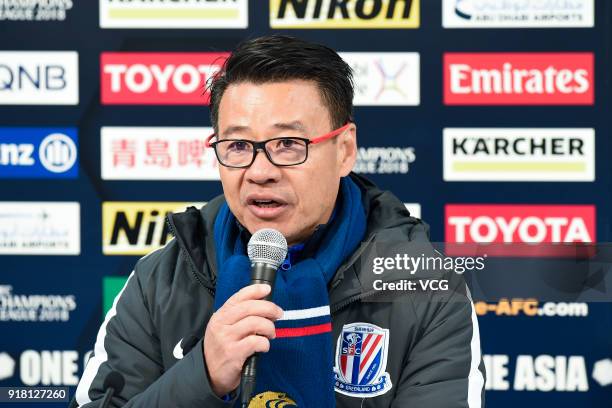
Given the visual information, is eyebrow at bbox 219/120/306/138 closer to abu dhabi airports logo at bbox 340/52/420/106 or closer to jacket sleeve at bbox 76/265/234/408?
jacket sleeve at bbox 76/265/234/408

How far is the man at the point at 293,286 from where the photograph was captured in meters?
1.19

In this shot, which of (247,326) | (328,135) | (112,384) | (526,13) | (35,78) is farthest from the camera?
(35,78)

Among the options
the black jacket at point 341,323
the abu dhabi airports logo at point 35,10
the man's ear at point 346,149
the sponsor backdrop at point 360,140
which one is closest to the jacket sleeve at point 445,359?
the black jacket at point 341,323

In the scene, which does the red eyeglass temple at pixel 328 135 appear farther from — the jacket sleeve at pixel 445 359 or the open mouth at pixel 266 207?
the jacket sleeve at pixel 445 359

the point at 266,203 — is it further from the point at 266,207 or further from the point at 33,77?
the point at 33,77

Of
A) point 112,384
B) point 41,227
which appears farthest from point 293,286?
point 41,227

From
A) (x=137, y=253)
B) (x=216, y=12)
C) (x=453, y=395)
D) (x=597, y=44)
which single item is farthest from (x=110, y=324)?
(x=597, y=44)

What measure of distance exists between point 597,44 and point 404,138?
25.1 inches

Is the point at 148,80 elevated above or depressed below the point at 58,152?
above

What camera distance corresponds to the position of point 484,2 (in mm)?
2453

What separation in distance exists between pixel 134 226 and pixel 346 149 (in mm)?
1364

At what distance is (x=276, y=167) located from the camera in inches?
47.3

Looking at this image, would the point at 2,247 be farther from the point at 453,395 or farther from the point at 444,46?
the point at 453,395

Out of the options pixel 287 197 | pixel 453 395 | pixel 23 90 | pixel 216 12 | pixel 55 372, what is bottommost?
pixel 55 372
